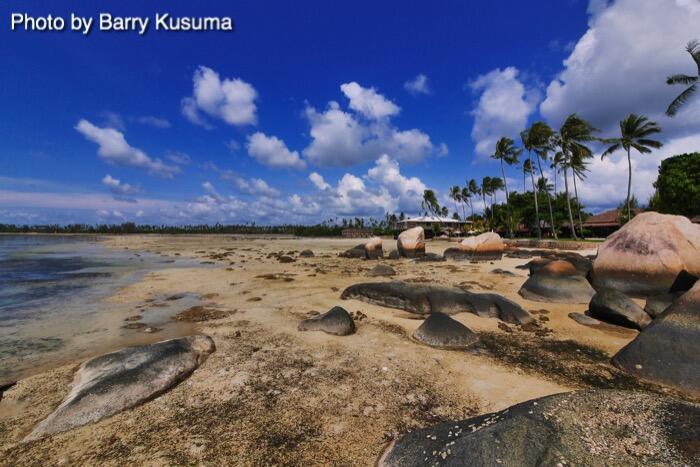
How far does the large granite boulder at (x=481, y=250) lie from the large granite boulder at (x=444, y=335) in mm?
14083

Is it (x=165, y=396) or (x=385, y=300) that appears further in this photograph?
(x=385, y=300)

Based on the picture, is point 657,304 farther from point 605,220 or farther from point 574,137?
point 605,220

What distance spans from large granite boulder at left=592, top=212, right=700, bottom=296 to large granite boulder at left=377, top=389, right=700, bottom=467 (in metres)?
7.79

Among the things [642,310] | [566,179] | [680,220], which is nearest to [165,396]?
[642,310]

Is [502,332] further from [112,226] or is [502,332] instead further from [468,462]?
[112,226]

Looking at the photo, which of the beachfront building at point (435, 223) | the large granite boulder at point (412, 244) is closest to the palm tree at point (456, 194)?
the beachfront building at point (435, 223)

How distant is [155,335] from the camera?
644 centimetres

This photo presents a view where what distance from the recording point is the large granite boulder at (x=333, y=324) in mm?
6148

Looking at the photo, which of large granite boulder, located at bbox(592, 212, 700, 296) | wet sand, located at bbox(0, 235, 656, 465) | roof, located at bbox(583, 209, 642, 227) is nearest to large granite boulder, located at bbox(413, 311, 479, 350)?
wet sand, located at bbox(0, 235, 656, 465)

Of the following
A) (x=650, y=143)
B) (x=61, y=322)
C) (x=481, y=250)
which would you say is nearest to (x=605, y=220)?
(x=650, y=143)

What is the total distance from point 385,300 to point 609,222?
53.0 metres

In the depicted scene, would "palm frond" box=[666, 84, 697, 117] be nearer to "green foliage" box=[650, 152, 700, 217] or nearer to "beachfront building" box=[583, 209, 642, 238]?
"green foliage" box=[650, 152, 700, 217]

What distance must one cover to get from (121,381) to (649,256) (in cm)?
1170

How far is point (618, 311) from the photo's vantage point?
6527 mm
